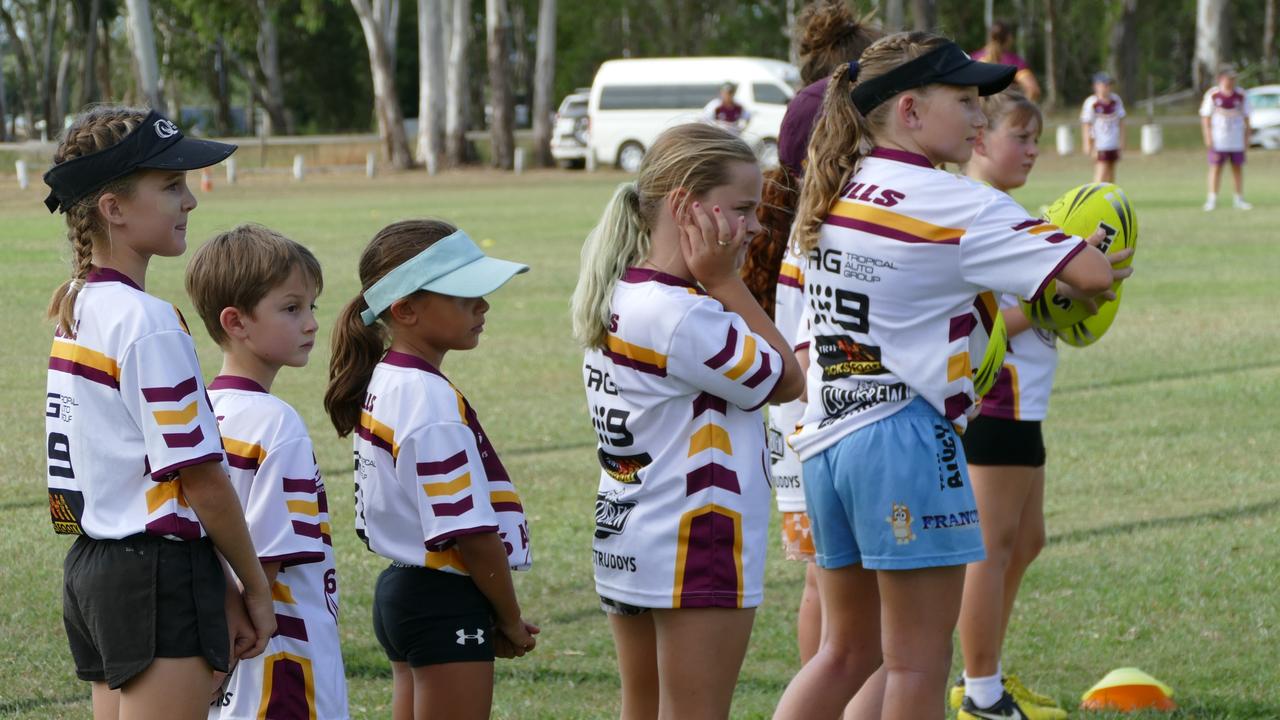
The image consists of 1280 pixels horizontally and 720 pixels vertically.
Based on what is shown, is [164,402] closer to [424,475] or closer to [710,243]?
[424,475]

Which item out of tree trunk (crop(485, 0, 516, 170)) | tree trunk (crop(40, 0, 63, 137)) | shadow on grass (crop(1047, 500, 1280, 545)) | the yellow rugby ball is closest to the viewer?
the yellow rugby ball

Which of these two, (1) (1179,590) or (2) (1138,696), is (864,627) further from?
(1) (1179,590)

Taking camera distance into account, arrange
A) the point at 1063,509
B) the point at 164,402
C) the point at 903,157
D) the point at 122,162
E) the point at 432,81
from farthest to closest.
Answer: the point at 432,81, the point at 1063,509, the point at 903,157, the point at 122,162, the point at 164,402

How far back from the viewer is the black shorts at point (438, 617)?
373 centimetres

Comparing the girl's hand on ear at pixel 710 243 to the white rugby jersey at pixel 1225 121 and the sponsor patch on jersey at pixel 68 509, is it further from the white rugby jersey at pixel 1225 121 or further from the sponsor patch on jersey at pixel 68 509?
the white rugby jersey at pixel 1225 121

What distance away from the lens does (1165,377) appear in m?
11.0

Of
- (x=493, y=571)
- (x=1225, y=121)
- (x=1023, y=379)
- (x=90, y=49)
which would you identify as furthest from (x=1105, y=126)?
(x=90, y=49)

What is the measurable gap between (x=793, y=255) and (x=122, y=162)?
1.77 m

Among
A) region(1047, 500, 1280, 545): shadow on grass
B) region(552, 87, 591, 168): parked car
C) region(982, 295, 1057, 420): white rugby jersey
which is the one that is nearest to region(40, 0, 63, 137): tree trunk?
Result: region(552, 87, 591, 168): parked car

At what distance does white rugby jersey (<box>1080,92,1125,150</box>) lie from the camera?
86.9 ft

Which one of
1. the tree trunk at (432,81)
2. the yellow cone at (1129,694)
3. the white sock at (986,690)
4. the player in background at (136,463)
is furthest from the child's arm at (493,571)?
the tree trunk at (432,81)

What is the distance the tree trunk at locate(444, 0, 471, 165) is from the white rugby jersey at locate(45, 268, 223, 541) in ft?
141

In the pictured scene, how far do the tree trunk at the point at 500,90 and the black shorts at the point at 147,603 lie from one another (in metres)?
43.2

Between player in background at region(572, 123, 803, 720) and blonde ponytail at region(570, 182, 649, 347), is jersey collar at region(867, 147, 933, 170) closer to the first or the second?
player in background at region(572, 123, 803, 720)
